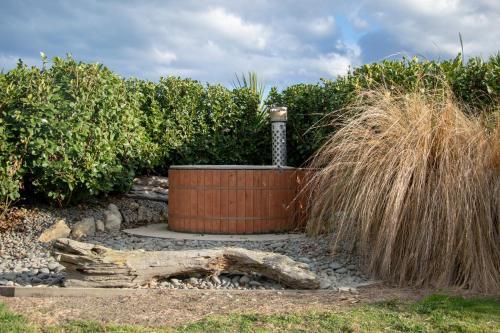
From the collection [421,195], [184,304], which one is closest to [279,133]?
[421,195]

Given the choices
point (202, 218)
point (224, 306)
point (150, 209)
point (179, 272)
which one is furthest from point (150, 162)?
point (224, 306)

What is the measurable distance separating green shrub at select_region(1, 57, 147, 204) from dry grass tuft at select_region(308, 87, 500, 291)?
339 centimetres

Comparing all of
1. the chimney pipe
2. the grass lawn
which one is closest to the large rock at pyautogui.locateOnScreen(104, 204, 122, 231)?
the chimney pipe

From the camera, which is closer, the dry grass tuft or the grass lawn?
the grass lawn

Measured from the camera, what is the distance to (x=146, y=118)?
8.95 m

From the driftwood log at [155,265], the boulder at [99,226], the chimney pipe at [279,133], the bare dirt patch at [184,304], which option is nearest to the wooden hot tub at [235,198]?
the boulder at [99,226]

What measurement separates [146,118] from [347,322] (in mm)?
5922

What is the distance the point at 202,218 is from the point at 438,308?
11.9ft

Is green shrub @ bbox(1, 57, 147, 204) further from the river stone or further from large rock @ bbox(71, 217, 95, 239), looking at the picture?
the river stone

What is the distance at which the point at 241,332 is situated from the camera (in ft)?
11.5

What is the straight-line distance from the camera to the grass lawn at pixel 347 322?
142 inches

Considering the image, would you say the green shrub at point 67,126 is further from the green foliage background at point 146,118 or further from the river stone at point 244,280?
the river stone at point 244,280

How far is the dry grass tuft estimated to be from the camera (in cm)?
489

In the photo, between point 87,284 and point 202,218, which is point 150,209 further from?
point 87,284
